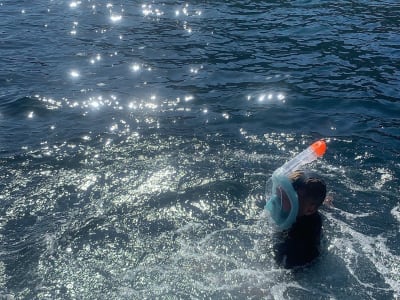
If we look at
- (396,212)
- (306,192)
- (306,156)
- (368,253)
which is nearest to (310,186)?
(306,192)

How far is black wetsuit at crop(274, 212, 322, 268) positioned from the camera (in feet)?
19.7

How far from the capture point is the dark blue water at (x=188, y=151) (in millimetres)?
5758

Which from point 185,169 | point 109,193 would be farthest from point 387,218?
point 109,193

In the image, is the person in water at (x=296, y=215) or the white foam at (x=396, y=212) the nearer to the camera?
the person in water at (x=296, y=215)

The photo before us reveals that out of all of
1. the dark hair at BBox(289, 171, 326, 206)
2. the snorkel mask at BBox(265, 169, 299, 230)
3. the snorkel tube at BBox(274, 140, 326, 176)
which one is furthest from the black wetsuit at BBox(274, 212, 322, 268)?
the snorkel tube at BBox(274, 140, 326, 176)

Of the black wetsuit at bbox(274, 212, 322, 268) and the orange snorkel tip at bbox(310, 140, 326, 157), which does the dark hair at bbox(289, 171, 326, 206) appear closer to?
the black wetsuit at bbox(274, 212, 322, 268)

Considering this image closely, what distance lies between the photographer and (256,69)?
475 inches

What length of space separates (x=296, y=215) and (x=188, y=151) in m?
2.73

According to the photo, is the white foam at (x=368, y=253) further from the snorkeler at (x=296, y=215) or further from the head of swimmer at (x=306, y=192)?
the head of swimmer at (x=306, y=192)

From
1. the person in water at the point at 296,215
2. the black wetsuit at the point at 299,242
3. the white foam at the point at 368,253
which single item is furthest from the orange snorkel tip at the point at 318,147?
the white foam at the point at 368,253

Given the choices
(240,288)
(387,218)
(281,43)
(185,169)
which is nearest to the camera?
(240,288)

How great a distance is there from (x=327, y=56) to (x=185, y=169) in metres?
6.74

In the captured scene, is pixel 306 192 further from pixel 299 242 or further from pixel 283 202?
pixel 299 242

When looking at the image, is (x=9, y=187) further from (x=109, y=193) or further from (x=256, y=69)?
(x=256, y=69)
